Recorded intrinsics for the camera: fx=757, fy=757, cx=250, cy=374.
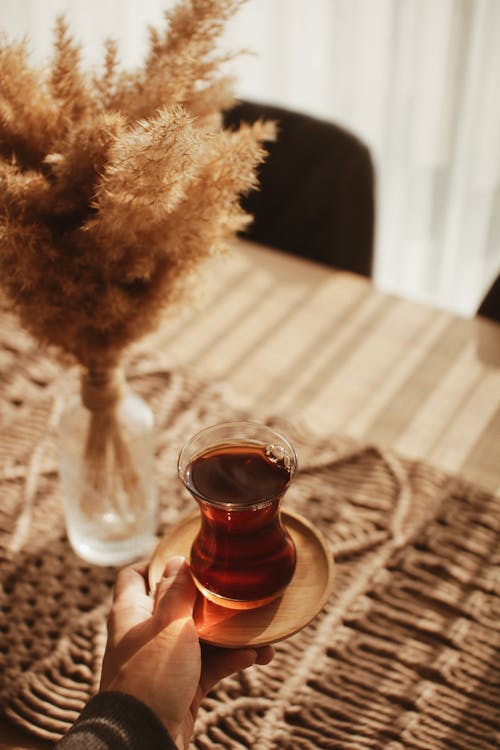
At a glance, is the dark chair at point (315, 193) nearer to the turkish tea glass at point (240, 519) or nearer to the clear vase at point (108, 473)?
the clear vase at point (108, 473)

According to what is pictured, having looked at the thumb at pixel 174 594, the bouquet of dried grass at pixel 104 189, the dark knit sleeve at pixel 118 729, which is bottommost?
the dark knit sleeve at pixel 118 729

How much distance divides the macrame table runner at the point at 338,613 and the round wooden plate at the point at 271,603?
0.12 m

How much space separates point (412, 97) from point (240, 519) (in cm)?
171

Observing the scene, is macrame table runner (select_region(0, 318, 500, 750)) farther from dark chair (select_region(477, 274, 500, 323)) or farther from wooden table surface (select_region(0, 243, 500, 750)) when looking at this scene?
dark chair (select_region(477, 274, 500, 323))

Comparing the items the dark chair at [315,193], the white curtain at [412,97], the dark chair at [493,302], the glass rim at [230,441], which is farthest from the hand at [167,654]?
the white curtain at [412,97]

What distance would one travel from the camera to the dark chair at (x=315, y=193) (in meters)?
1.58

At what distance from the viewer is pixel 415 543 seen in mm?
944

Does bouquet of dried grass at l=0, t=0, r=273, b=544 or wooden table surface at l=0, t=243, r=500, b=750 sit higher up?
bouquet of dried grass at l=0, t=0, r=273, b=544

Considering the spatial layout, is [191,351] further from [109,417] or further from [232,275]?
[109,417]

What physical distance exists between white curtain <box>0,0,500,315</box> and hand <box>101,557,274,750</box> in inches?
52.2

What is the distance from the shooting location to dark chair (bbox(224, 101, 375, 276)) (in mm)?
1581

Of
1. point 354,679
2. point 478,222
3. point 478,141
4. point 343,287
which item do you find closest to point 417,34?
point 478,141

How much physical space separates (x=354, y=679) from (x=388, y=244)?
1.80 meters

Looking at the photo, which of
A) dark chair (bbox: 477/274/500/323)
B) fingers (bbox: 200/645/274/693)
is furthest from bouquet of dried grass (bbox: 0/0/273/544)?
dark chair (bbox: 477/274/500/323)
